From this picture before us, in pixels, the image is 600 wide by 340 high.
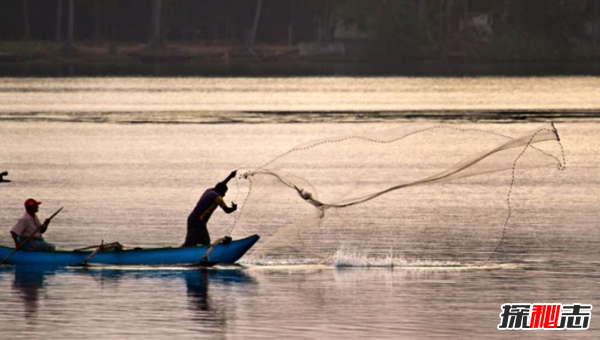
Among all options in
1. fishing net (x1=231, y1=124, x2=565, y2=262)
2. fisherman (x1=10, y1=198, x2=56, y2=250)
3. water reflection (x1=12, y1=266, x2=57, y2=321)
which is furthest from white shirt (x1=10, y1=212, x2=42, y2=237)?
fishing net (x1=231, y1=124, x2=565, y2=262)

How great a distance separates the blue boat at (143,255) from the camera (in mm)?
33719

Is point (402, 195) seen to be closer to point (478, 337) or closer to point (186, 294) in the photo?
point (186, 294)

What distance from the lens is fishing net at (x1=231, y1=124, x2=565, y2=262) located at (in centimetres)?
3278

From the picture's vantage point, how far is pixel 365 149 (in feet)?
231
